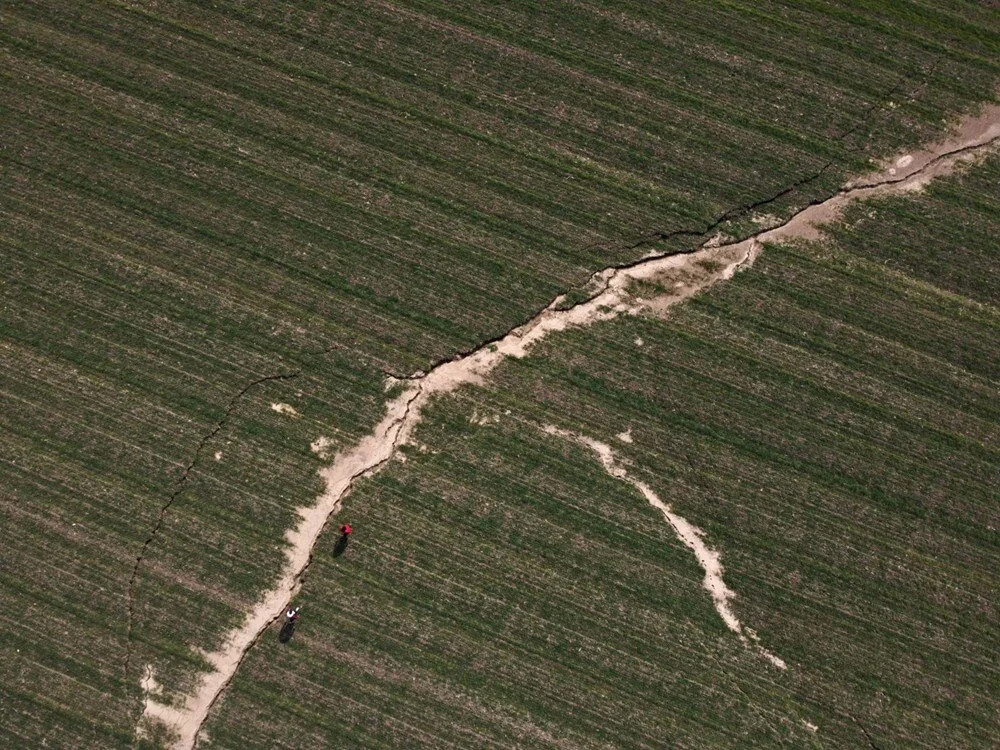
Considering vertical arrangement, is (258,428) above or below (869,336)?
below

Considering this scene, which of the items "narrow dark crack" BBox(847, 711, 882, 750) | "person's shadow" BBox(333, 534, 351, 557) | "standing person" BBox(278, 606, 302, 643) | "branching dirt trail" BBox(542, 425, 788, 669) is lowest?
"standing person" BBox(278, 606, 302, 643)

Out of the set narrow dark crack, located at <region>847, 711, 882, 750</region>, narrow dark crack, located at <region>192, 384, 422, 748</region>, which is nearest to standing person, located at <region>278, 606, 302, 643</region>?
narrow dark crack, located at <region>192, 384, 422, 748</region>

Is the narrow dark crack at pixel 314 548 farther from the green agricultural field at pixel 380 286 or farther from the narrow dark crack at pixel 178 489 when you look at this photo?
the narrow dark crack at pixel 178 489

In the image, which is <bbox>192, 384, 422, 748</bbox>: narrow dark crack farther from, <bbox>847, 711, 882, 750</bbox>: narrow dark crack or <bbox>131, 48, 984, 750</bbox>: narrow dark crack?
<bbox>847, 711, 882, 750</bbox>: narrow dark crack

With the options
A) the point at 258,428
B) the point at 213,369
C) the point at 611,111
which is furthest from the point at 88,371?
the point at 611,111

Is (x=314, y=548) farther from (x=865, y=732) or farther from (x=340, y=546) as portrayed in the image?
(x=865, y=732)

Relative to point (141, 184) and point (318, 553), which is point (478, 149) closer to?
point (141, 184)

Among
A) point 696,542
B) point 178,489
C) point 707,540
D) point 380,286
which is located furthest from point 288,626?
point 707,540
